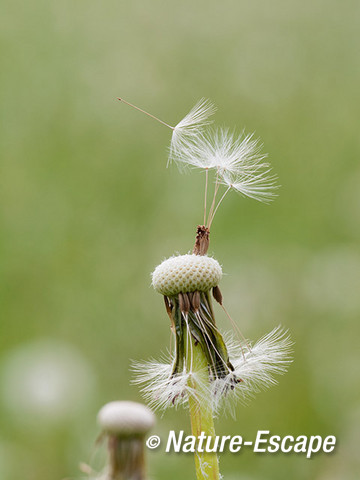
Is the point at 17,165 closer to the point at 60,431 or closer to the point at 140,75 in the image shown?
the point at 140,75

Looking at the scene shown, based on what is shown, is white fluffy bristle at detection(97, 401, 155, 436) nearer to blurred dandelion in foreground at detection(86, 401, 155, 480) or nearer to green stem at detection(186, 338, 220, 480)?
blurred dandelion in foreground at detection(86, 401, 155, 480)

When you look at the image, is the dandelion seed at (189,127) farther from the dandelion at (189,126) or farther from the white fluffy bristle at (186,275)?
the white fluffy bristle at (186,275)

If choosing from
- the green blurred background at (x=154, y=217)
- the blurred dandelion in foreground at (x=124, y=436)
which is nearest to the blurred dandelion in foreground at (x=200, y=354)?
the blurred dandelion in foreground at (x=124, y=436)

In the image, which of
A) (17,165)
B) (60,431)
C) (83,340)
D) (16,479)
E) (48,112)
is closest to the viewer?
(16,479)

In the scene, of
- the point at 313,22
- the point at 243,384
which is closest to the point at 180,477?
the point at 243,384

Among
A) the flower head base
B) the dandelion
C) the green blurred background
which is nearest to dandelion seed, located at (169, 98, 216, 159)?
the dandelion

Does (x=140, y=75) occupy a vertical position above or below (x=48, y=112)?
above
